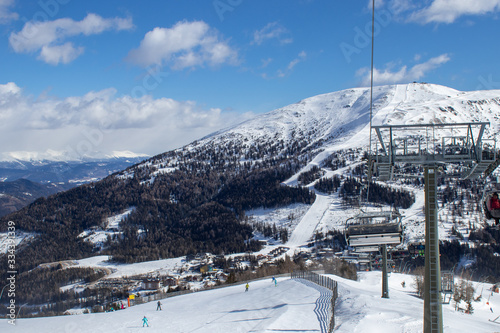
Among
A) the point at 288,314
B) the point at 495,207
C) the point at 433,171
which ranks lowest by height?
the point at 288,314

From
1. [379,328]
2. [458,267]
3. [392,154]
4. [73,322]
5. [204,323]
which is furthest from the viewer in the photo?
[458,267]

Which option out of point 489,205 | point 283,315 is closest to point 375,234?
point 489,205

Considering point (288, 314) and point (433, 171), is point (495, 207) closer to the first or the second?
point (433, 171)

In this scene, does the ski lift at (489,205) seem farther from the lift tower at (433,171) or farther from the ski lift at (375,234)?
the ski lift at (375,234)

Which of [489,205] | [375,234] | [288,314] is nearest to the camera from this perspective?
[489,205]

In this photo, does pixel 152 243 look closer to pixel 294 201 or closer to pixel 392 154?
pixel 294 201

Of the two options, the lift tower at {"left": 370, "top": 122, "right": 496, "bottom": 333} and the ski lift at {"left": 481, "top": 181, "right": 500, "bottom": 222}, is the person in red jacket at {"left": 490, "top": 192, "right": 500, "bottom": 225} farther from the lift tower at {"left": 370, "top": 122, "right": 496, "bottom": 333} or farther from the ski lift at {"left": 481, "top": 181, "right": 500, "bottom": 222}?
the lift tower at {"left": 370, "top": 122, "right": 496, "bottom": 333}

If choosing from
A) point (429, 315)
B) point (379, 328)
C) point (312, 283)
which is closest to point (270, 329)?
point (379, 328)

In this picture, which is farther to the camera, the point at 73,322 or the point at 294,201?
the point at 294,201

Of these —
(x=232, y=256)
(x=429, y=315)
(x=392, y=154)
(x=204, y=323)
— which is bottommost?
(x=232, y=256)
